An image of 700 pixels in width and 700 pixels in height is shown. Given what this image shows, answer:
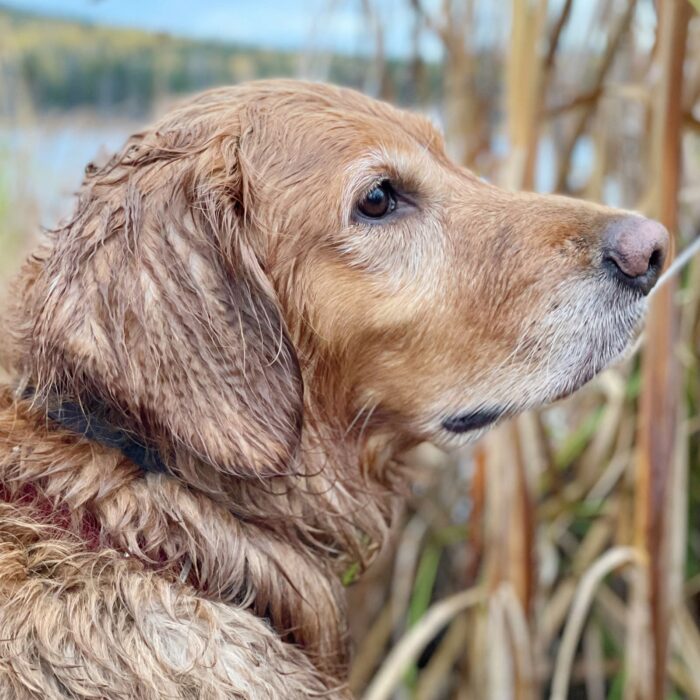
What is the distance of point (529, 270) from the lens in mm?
1342

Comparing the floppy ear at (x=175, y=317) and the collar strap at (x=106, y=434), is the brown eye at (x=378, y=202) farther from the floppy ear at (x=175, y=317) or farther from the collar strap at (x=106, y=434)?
the collar strap at (x=106, y=434)

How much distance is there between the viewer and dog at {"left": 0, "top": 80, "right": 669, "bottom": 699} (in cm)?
118

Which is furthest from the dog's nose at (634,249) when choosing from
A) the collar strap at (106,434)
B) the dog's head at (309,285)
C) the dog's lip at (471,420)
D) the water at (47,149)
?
the water at (47,149)

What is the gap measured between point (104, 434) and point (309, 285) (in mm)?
389

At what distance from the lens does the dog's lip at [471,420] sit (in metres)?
1.39

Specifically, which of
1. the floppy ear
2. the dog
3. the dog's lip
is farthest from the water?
the dog's lip

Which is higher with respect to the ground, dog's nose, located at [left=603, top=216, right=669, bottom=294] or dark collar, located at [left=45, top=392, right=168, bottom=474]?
dog's nose, located at [left=603, top=216, right=669, bottom=294]

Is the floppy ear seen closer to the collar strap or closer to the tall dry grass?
the collar strap

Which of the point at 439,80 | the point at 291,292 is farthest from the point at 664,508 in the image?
the point at 439,80

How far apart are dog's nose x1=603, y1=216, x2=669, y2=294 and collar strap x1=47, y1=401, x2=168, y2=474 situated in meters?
0.78

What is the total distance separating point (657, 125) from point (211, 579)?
1.19m

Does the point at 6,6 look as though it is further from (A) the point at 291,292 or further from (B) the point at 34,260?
(A) the point at 291,292

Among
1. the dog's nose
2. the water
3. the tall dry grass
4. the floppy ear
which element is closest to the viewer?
the floppy ear

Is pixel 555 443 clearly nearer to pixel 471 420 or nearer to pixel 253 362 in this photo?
pixel 471 420
